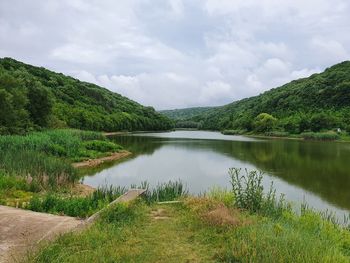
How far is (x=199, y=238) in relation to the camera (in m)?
8.46

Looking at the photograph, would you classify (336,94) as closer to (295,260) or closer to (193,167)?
(193,167)

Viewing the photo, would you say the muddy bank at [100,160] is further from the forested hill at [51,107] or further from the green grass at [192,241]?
the green grass at [192,241]

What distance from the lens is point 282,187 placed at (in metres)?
23.6

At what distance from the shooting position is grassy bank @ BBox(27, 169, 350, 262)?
689 cm

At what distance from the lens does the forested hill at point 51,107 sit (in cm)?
4353

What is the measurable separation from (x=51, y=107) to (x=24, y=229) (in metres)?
53.7

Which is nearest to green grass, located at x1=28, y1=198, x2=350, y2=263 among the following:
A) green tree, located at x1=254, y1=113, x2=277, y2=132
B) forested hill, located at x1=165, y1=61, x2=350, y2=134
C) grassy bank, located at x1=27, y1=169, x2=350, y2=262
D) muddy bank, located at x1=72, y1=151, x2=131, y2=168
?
grassy bank, located at x1=27, y1=169, x2=350, y2=262

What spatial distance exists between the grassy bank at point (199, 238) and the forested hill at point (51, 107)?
3363cm

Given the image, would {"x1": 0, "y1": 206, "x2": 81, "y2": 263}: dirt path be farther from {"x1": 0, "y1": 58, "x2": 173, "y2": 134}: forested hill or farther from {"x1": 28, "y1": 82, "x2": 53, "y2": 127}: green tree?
{"x1": 28, "y1": 82, "x2": 53, "y2": 127}: green tree

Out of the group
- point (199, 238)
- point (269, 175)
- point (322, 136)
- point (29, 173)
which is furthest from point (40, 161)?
point (322, 136)

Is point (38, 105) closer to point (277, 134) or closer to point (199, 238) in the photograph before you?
point (199, 238)

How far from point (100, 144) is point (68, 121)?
4673 cm

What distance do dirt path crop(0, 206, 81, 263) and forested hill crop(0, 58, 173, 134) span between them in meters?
31.7

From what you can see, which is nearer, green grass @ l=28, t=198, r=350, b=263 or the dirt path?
green grass @ l=28, t=198, r=350, b=263
